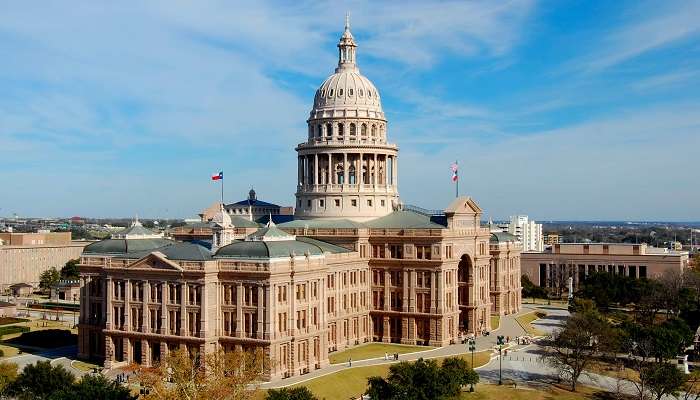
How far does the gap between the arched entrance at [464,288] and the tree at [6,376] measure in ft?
223

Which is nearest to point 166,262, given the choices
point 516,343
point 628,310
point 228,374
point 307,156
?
point 228,374

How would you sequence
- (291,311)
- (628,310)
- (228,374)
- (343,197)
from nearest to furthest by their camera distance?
(228,374), (291,311), (343,197), (628,310)

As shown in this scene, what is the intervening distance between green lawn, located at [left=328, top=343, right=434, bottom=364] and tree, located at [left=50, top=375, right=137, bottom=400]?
34599 mm

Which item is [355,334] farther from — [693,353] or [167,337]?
[693,353]

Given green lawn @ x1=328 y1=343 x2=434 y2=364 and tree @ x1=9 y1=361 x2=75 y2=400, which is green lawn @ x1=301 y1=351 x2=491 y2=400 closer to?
green lawn @ x1=328 y1=343 x2=434 y2=364

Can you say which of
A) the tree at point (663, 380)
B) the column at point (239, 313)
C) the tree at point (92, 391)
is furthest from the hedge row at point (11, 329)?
the tree at point (663, 380)

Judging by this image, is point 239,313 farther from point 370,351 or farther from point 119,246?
point 119,246

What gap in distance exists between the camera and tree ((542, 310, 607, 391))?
302 feet

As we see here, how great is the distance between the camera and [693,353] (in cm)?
11262

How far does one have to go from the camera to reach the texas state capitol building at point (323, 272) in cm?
9356

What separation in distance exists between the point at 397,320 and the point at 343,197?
77.5 ft

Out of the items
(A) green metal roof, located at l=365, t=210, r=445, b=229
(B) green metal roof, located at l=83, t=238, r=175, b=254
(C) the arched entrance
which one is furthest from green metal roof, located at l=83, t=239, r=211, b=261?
(C) the arched entrance

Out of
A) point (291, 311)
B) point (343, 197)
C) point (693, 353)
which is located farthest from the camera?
point (343, 197)

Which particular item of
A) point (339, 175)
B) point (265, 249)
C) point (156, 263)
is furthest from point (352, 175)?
point (156, 263)
